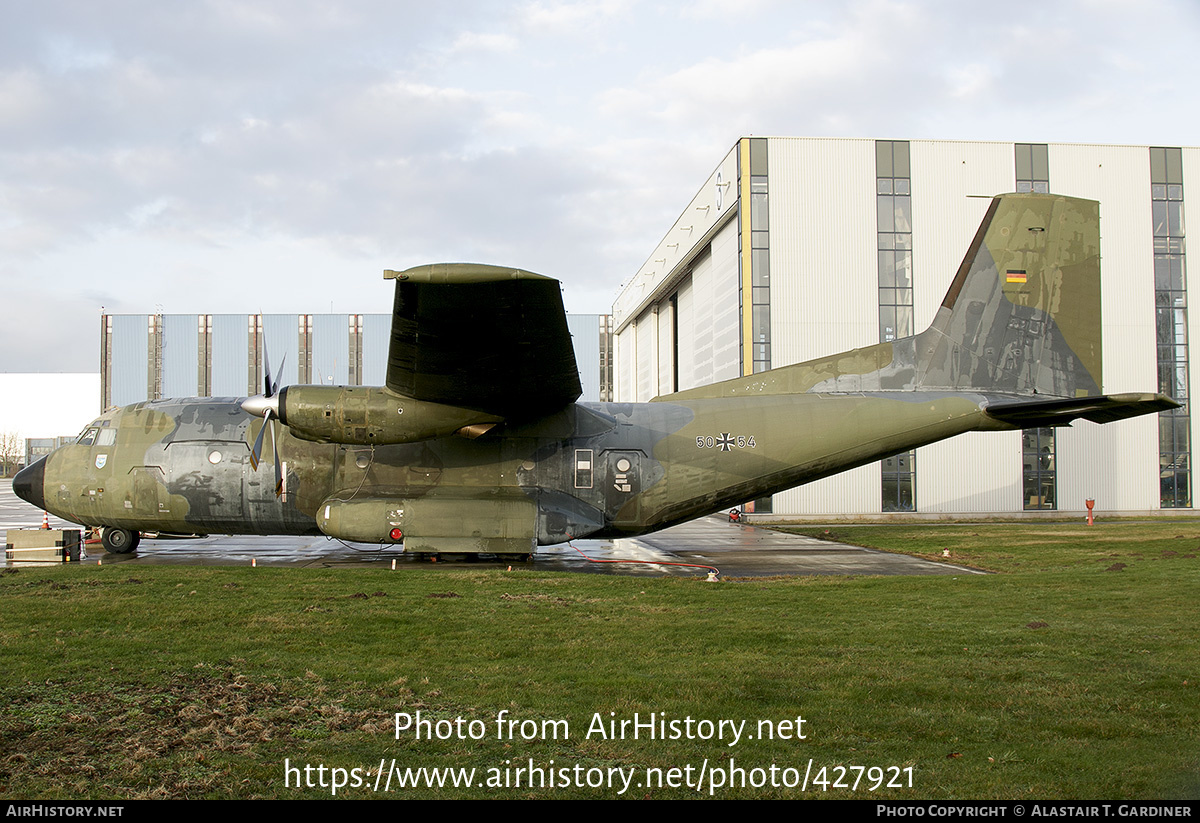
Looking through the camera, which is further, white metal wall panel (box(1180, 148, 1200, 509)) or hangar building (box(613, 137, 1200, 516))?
white metal wall panel (box(1180, 148, 1200, 509))

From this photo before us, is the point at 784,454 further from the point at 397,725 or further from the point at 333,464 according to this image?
the point at 397,725

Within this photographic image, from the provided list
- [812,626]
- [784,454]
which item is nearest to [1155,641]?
[812,626]

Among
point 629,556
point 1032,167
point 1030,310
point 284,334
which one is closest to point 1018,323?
point 1030,310

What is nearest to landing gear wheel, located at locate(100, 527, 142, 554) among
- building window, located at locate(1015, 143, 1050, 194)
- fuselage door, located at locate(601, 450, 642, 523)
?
fuselage door, located at locate(601, 450, 642, 523)

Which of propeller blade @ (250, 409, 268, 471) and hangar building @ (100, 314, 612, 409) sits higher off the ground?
hangar building @ (100, 314, 612, 409)

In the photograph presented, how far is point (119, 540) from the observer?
18.1 meters

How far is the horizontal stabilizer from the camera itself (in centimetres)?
1428

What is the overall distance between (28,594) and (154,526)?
20.8ft

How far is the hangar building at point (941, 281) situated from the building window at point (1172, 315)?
0.06 m

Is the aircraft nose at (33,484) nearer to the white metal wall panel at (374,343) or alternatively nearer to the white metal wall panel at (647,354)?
the white metal wall panel at (647,354)

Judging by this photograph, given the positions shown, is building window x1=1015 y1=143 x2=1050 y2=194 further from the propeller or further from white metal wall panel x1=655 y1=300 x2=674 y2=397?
the propeller

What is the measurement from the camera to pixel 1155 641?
28.3ft

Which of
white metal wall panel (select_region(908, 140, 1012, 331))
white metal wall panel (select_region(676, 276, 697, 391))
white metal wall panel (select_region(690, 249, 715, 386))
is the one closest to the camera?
white metal wall panel (select_region(908, 140, 1012, 331))

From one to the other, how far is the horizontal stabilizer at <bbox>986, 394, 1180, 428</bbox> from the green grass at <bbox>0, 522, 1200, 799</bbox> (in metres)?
3.21
